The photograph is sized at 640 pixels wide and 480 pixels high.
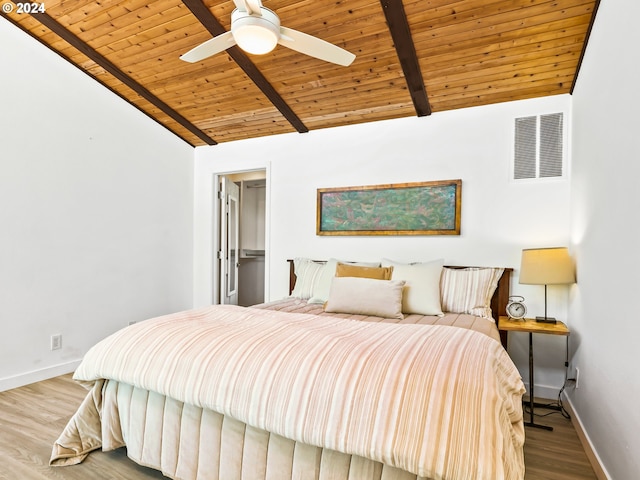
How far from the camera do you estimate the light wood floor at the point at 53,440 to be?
5.73ft

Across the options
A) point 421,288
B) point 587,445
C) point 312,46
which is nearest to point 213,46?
point 312,46

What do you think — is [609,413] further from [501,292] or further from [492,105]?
[492,105]

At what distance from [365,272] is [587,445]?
1.71 metres

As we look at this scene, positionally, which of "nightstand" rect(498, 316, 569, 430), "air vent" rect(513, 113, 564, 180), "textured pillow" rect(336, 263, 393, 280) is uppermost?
"air vent" rect(513, 113, 564, 180)

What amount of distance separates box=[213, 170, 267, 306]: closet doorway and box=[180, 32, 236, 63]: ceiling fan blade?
2399mm

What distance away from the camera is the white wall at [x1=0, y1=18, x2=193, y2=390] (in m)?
2.81

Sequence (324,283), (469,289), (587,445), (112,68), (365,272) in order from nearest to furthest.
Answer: (587,445) → (469,289) → (365,272) → (324,283) → (112,68)

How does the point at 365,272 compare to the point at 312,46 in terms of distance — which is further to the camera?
the point at 365,272

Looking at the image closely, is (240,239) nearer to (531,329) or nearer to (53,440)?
(53,440)

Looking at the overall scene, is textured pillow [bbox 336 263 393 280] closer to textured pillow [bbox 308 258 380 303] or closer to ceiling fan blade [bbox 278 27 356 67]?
textured pillow [bbox 308 258 380 303]

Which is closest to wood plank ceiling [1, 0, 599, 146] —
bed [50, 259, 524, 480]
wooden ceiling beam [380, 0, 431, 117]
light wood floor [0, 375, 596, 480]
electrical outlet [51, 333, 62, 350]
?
wooden ceiling beam [380, 0, 431, 117]

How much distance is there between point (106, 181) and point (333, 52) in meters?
2.68

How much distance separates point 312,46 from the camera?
79.3 inches

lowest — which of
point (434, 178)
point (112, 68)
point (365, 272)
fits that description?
point (365, 272)
